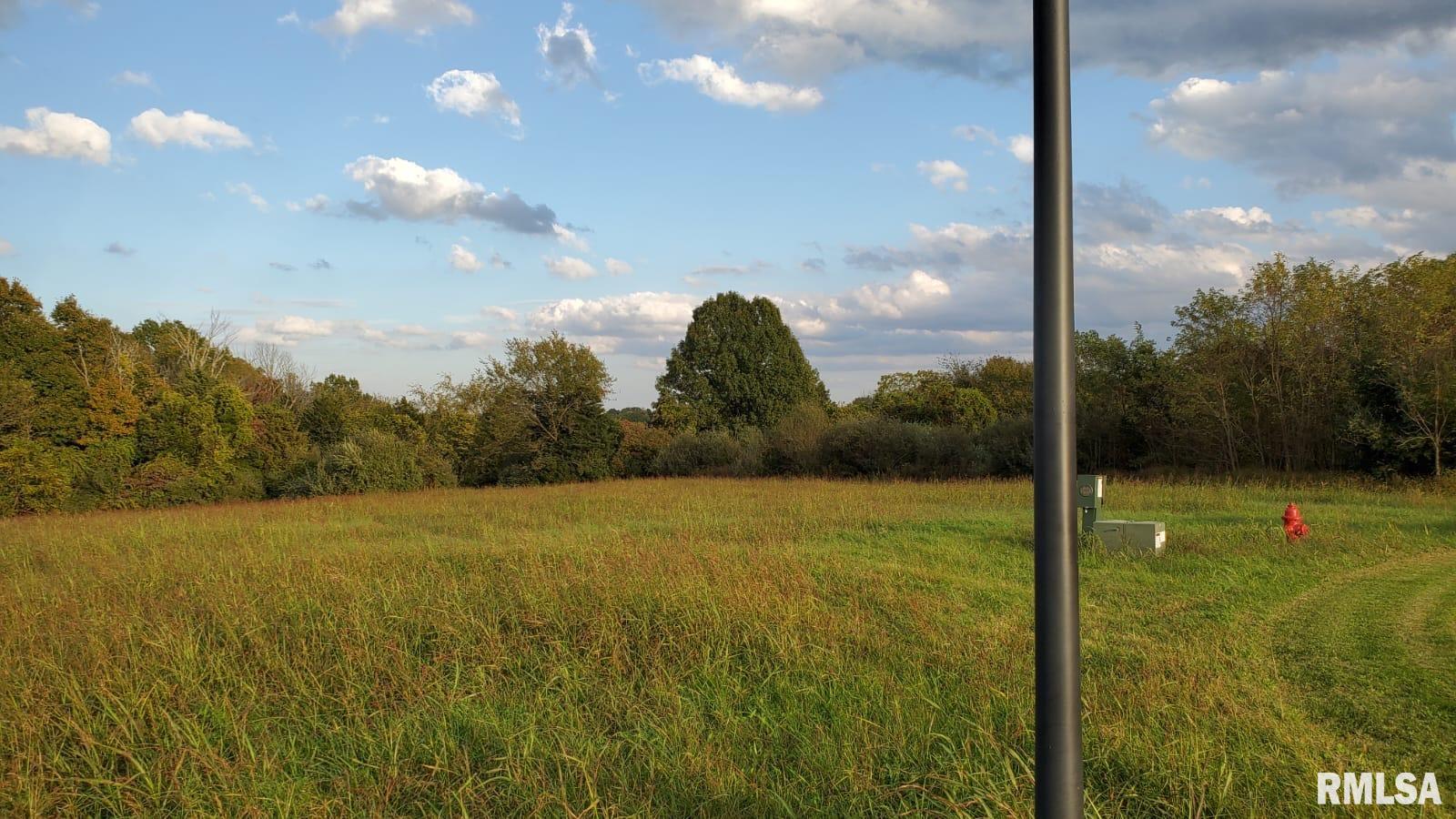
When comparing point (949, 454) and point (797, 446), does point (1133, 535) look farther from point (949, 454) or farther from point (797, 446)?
point (797, 446)

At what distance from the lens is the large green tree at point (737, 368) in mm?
44531

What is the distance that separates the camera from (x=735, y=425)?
43875 mm

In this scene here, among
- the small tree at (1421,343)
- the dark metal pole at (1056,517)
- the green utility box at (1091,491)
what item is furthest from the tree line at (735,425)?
the dark metal pole at (1056,517)

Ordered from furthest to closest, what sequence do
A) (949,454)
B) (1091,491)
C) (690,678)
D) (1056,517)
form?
(949,454) → (1091,491) → (690,678) → (1056,517)

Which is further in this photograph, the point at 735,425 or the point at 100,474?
the point at 735,425

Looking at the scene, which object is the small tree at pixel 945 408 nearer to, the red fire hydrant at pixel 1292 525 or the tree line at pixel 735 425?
the tree line at pixel 735 425

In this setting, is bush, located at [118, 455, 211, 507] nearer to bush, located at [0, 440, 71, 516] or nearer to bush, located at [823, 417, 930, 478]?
bush, located at [0, 440, 71, 516]

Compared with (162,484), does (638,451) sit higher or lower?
higher

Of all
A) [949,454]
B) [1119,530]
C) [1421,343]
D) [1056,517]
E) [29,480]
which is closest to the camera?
[1056,517]

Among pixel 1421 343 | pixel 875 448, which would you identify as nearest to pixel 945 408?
pixel 875 448

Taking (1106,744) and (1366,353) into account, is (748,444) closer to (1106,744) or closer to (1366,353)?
(1366,353)

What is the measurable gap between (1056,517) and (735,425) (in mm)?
41497

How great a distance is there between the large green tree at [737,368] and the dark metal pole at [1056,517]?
4076cm

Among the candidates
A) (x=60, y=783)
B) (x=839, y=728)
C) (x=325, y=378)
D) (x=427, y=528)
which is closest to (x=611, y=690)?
(x=839, y=728)
